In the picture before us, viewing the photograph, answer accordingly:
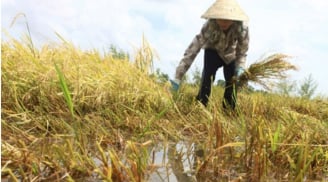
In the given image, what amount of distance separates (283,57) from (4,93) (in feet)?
7.71

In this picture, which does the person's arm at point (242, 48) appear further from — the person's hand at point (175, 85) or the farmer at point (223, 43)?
the person's hand at point (175, 85)

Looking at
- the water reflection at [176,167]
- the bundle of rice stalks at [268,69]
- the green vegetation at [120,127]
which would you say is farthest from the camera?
the bundle of rice stalks at [268,69]

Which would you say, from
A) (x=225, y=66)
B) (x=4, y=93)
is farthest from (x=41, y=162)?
(x=225, y=66)

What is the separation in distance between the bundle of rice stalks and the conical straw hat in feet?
1.59

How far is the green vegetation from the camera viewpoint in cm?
198

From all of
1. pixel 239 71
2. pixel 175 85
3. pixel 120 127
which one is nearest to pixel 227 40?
pixel 239 71

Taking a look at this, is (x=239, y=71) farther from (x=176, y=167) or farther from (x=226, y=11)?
(x=176, y=167)

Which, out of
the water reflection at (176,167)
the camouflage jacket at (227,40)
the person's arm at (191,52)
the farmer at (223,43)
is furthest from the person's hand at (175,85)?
the water reflection at (176,167)

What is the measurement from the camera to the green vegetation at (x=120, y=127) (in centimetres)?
198

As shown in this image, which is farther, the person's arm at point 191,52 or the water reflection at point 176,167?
the person's arm at point 191,52

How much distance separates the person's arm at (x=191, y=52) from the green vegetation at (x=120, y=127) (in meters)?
0.24

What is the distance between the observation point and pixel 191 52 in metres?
5.12

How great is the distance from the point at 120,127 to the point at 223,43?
1735 mm

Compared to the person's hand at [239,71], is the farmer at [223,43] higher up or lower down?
higher up
